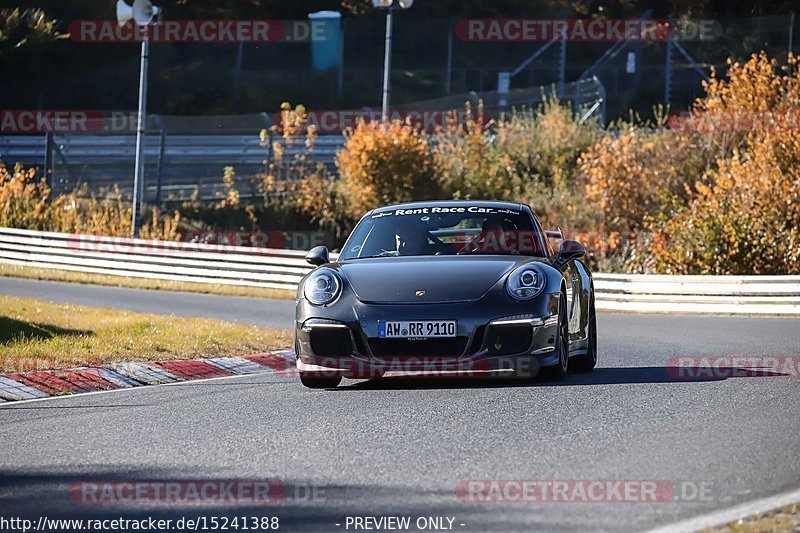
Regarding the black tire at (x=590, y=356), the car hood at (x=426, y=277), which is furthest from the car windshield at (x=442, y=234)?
the black tire at (x=590, y=356)

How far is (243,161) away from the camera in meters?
39.2

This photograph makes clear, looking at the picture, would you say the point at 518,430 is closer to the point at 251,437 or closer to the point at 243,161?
the point at 251,437

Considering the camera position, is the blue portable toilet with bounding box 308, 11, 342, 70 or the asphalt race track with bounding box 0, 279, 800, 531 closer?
the asphalt race track with bounding box 0, 279, 800, 531

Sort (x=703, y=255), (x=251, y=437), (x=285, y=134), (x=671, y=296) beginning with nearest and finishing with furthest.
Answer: (x=251, y=437)
(x=671, y=296)
(x=703, y=255)
(x=285, y=134)

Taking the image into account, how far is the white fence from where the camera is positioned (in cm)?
2255

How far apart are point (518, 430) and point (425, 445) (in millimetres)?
699

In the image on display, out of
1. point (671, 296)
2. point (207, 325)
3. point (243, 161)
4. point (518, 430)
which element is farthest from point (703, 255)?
point (518, 430)

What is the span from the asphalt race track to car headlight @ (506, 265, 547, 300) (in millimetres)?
650

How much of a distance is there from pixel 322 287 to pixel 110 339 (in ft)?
13.8

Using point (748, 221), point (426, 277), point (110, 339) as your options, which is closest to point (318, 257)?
point (426, 277)

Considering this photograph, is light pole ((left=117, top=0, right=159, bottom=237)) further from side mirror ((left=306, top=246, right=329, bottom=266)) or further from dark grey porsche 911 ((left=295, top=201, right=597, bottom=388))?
dark grey porsche 911 ((left=295, top=201, right=597, bottom=388))

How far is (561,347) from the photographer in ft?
33.7

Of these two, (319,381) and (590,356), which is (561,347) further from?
(319,381)

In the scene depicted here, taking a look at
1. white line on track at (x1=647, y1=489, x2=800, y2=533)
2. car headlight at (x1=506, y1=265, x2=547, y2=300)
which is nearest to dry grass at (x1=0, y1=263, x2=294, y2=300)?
car headlight at (x1=506, y1=265, x2=547, y2=300)
